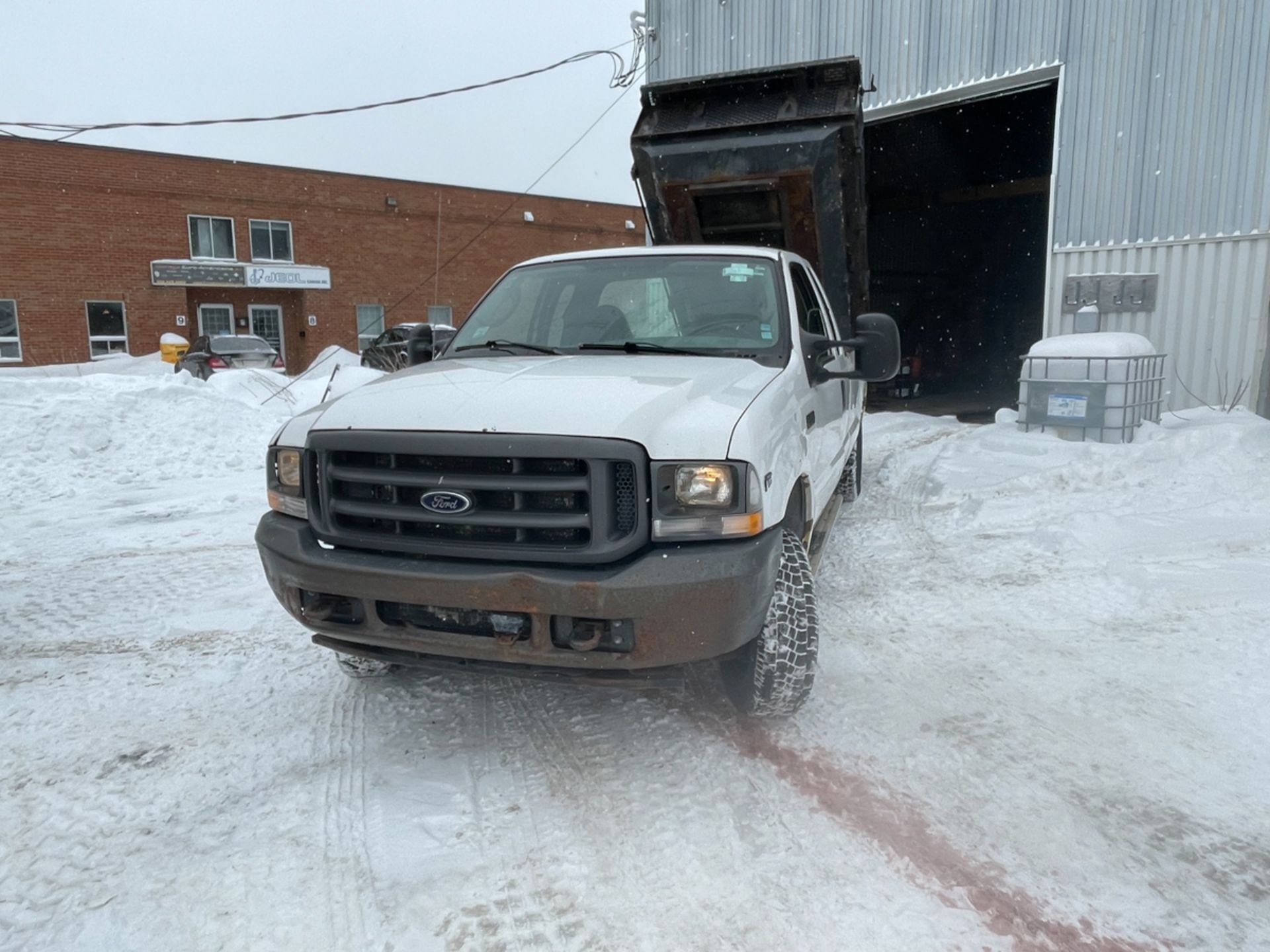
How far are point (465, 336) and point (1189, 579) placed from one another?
4223 millimetres

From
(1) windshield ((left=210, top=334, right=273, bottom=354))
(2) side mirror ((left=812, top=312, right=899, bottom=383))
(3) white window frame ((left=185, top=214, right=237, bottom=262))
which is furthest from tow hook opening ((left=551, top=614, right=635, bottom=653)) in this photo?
(3) white window frame ((left=185, top=214, right=237, bottom=262))

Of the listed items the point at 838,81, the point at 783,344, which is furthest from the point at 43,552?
the point at 838,81

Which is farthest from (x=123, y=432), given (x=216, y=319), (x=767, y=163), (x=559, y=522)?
(x=216, y=319)

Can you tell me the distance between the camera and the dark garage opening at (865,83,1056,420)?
14.8m

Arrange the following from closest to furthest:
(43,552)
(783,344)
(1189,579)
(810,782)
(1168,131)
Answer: (810,782) < (783,344) < (1189,579) < (43,552) < (1168,131)

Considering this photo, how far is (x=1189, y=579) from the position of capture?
482cm

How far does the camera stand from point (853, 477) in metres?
6.72

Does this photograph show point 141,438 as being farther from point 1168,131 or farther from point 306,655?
point 1168,131

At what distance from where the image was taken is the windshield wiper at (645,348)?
3.69 meters

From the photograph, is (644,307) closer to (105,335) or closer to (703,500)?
(703,500)

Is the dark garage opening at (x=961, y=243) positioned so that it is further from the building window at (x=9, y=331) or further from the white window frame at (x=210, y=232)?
the building window at (x=9, y=331)

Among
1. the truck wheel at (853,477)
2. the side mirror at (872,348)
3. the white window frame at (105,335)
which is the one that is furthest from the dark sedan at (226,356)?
the side mirror at (872,348)

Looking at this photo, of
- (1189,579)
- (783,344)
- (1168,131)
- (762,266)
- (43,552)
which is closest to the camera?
(783,344)

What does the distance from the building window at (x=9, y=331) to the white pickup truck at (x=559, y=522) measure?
26254 mm
